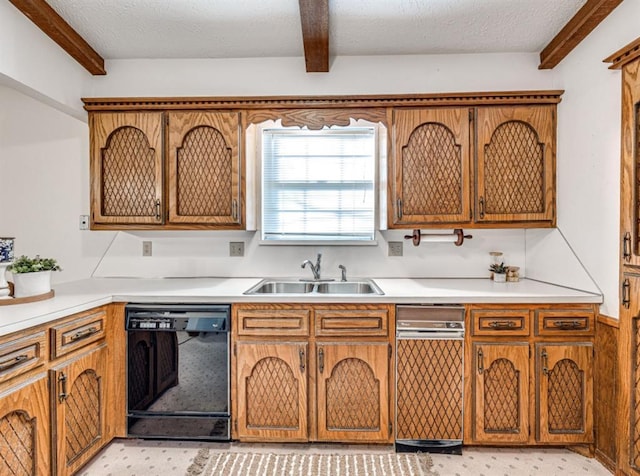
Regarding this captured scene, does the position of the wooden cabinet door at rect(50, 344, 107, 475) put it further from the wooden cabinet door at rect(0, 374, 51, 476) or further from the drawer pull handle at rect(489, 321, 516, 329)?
the drawer pull handle at rect(489, 321, 516, 329)

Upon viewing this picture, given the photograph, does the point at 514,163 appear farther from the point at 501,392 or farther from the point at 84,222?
the point at 84,222

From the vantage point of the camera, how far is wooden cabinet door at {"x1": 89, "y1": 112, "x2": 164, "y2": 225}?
96.5 inches

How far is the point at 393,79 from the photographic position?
101 inches

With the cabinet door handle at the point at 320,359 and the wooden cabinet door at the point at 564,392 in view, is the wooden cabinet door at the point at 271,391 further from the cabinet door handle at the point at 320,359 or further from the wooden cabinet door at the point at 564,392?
the wooden cabinet door at the point at 564,392

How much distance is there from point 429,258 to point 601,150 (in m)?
1.23

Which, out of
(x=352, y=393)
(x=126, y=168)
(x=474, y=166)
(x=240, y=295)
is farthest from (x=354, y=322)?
(x=126, y=168)

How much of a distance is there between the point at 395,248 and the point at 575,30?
1.72 metres

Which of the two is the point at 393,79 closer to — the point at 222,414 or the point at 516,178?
the point at 516,178

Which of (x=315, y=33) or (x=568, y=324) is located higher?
(x=315, y=33)

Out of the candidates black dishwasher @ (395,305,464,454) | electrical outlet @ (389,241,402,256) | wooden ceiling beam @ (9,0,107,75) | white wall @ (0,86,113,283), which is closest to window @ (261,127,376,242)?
electrical outlet @ (389,241,402,256)

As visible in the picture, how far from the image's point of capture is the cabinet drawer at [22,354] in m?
1.45

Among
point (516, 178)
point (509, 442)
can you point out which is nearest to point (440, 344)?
point (509, 442)

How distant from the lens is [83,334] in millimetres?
1883

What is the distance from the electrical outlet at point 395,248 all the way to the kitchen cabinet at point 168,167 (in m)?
1.15
